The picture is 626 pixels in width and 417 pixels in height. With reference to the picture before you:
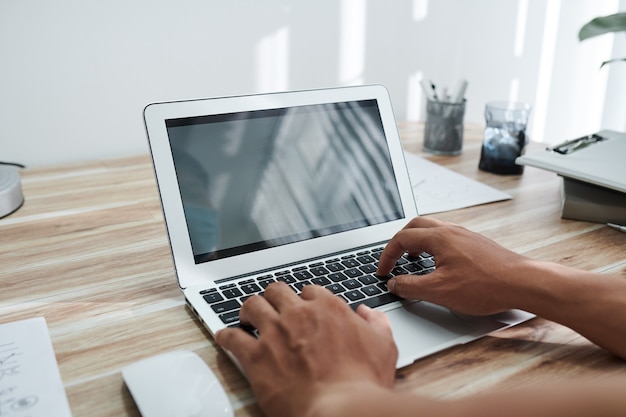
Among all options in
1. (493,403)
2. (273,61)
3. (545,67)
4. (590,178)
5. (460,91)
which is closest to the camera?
(493,403)

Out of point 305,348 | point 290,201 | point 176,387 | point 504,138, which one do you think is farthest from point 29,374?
point 504,138

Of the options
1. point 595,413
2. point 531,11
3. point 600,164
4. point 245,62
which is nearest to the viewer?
point 595,413

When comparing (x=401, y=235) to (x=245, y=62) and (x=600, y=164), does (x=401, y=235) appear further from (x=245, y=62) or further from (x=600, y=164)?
(x=245, y=62)

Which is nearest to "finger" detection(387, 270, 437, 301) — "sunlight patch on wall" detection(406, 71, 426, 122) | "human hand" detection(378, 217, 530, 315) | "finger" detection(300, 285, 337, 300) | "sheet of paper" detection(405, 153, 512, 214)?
"human hand" detection(378, 217, 530, 315)

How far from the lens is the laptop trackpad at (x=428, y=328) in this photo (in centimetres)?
62

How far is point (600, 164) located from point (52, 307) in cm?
90

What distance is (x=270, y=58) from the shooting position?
1.43 m

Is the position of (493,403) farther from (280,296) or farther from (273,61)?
(273,61)

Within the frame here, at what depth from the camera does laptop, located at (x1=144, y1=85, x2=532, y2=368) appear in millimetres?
691

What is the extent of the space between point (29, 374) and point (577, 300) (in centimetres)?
58

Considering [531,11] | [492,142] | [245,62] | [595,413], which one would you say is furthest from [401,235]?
[531,11]

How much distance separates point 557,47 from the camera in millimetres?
1786

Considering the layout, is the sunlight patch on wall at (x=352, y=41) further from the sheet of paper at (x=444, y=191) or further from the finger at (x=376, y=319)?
the finger at (x=376, y=319)

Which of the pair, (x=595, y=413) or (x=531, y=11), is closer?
(x=595, y=413)
